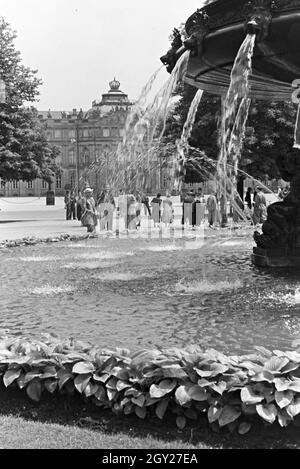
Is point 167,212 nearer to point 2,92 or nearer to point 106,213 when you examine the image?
point 106,213

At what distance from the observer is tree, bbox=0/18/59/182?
2797cm

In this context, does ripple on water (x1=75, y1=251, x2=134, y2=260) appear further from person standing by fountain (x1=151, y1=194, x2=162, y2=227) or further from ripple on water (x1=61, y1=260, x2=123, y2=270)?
person standing by fountain (x1=151, y1=194, x2=162, y2=227)

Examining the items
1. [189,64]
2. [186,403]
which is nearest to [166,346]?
[186,403]

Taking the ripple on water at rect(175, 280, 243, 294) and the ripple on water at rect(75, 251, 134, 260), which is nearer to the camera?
the ripple on water at rect(175, 280, 243, 294)

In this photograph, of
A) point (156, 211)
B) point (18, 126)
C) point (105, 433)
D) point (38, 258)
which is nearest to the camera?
point (105, 433)

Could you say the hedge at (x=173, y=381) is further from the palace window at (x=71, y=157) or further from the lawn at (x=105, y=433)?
the palace window at (x=71, y=157)

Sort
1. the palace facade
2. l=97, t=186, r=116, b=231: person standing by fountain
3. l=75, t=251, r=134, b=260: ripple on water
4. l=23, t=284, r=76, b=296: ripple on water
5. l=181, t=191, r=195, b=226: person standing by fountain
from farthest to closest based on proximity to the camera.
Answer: the palace facade
l=181, t=191, r=195, b=226: person standing by fountain
l=97, t=186, r=116, b=231: person standing by fountain
l=75, t=251, r=134, b=260: ripple on water
l=23, t=284, r=76, b=296: ripple on water

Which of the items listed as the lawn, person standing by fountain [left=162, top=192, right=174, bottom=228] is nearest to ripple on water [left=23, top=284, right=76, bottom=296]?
the lawn

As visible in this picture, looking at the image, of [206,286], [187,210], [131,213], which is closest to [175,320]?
[206,286]

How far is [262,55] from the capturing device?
836cm

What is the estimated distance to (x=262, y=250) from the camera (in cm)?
931

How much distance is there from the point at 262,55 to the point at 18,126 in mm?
22332

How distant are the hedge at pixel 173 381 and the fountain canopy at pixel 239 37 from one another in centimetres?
466
